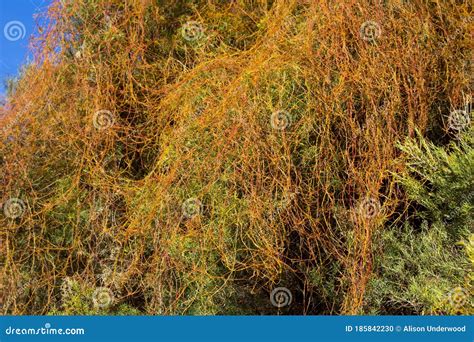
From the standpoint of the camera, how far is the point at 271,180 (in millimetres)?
3480

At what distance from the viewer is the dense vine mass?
11.0ft

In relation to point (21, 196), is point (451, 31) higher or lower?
lower

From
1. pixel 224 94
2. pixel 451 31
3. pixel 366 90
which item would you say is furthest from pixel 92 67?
pixel 451 31

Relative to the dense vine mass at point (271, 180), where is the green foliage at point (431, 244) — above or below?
below

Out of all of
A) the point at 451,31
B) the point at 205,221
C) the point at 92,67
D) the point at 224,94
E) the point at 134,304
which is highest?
the point at 92,67

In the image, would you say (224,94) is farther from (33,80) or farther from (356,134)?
(33,80)

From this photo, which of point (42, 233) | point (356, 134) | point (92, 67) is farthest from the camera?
point (92, 67)

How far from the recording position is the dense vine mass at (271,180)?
3.35 meters

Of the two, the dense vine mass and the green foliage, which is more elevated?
the dense vine mass

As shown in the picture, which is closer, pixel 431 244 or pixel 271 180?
pixel 431 244

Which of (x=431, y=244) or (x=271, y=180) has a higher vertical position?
(x=271, y=180)

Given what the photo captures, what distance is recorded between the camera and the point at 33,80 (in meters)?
4.32

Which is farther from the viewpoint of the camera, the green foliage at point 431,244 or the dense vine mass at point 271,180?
the dense vine mass at point 271,180

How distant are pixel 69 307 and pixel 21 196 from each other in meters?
0.83
